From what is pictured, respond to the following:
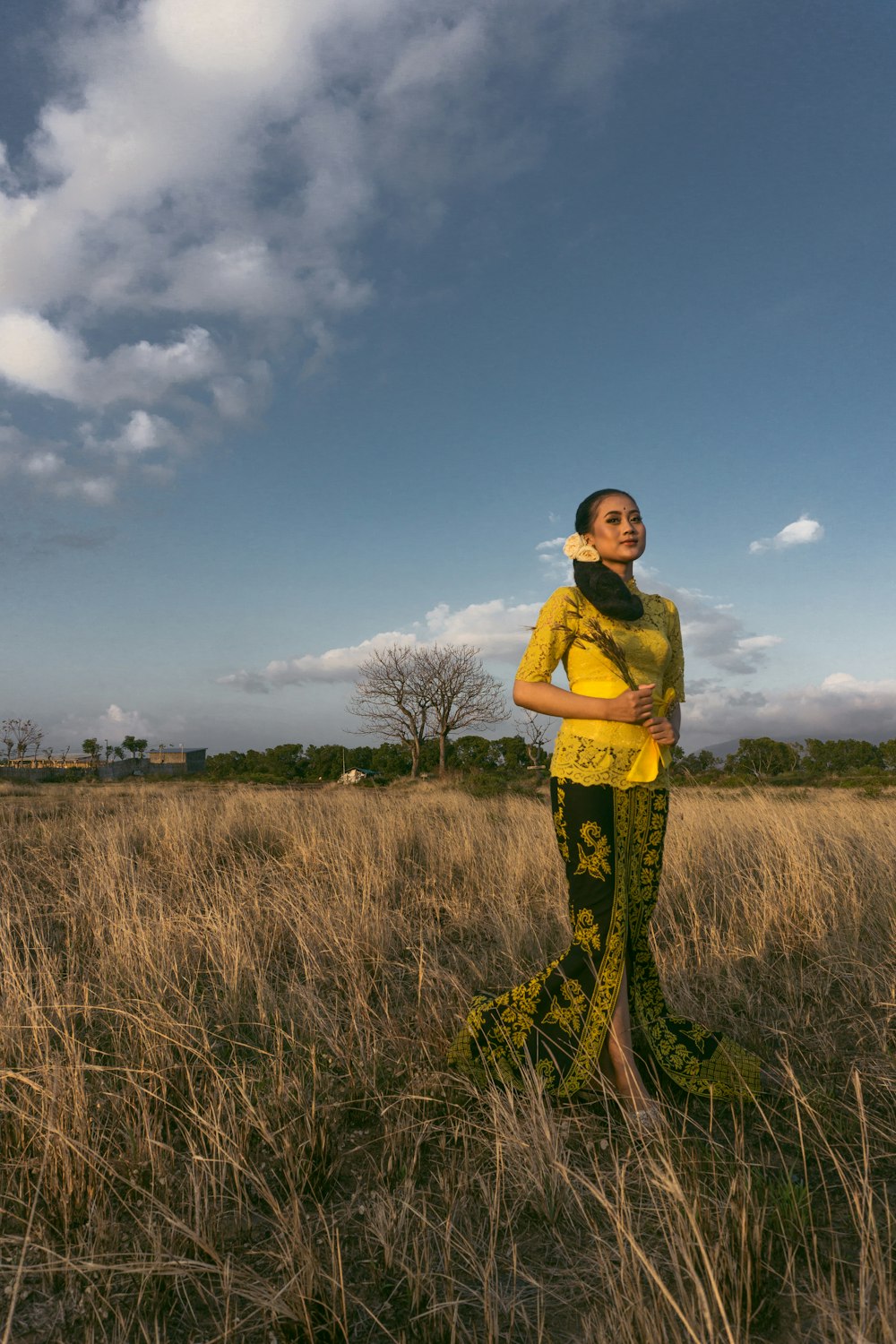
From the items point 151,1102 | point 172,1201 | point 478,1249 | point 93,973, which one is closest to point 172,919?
point 93,973

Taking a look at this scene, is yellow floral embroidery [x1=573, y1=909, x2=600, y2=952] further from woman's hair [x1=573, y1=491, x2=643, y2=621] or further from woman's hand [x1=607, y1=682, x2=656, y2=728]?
woman's hair [x1=573, y1=491, x2=643, y2=621]

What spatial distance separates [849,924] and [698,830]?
3190 millimetres

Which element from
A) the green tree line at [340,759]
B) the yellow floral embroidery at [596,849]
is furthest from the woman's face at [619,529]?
the green tree line at [340,759]

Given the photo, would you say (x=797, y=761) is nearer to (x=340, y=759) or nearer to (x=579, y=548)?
(x=340, y=759)

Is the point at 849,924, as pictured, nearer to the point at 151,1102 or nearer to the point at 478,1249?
the point at 478,1249

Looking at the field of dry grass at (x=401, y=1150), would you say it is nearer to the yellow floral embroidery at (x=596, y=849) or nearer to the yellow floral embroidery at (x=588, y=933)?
the yellow floral embroidery at (x=588, y=933)

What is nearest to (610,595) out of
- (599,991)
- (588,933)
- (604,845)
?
(604,845)

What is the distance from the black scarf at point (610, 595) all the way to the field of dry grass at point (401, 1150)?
61.9 inches

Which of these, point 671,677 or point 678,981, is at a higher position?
point 671,677

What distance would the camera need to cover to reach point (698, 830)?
7.69 m

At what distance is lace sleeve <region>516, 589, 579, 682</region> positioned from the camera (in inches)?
102

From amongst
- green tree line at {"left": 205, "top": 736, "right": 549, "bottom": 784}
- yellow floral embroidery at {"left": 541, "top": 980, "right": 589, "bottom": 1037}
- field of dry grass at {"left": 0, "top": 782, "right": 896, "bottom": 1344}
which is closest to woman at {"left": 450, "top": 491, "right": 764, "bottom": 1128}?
yellow floral embroidery at {"left": 541, "top": 980, "right": 589, "bottom": 1037}

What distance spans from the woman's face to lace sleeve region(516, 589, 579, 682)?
25 centimetres

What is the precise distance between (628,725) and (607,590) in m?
0.48
